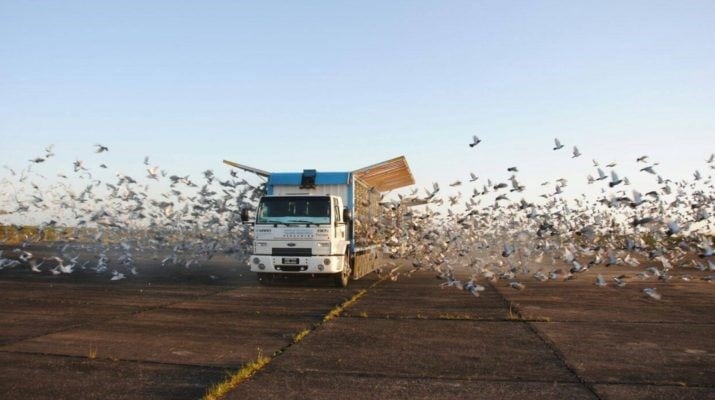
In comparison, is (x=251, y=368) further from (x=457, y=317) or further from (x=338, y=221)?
(x=338, y=221)

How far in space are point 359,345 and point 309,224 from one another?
27.5ft

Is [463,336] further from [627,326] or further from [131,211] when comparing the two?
[131,211]

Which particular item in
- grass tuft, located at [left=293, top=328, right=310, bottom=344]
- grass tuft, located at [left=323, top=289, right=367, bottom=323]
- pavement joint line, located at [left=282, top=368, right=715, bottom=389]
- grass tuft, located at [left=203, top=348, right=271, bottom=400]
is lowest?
pavement joint line, located at [left=282, top=368, right=715, bottom=389]

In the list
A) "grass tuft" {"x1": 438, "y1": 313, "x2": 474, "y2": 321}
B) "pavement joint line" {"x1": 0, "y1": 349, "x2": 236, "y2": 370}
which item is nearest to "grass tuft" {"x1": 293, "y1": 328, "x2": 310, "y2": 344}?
"pavement joint line" {"x1": 0, "y1": 349, "x2": 236, "y2": 370}

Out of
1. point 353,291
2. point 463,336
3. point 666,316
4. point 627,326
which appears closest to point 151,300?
point 353,291

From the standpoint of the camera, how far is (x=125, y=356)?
8023 mm

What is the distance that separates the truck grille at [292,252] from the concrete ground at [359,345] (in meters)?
1.16

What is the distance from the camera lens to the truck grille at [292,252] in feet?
55.8

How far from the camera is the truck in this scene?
17.0 metres

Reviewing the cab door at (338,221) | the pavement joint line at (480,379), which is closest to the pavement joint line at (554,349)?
the pavement joint line at (480,379)

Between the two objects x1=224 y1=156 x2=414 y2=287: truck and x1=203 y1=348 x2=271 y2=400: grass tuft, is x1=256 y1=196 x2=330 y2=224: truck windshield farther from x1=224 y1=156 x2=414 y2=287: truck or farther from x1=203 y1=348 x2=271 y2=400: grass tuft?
x1=203 y1=348 x2=271 y2=400: grass tuft

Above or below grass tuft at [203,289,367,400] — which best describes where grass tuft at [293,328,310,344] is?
above

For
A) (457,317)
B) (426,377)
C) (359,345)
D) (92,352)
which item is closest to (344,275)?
(457,317)

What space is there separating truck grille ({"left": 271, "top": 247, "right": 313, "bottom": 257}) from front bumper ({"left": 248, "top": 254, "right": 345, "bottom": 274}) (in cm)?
10
